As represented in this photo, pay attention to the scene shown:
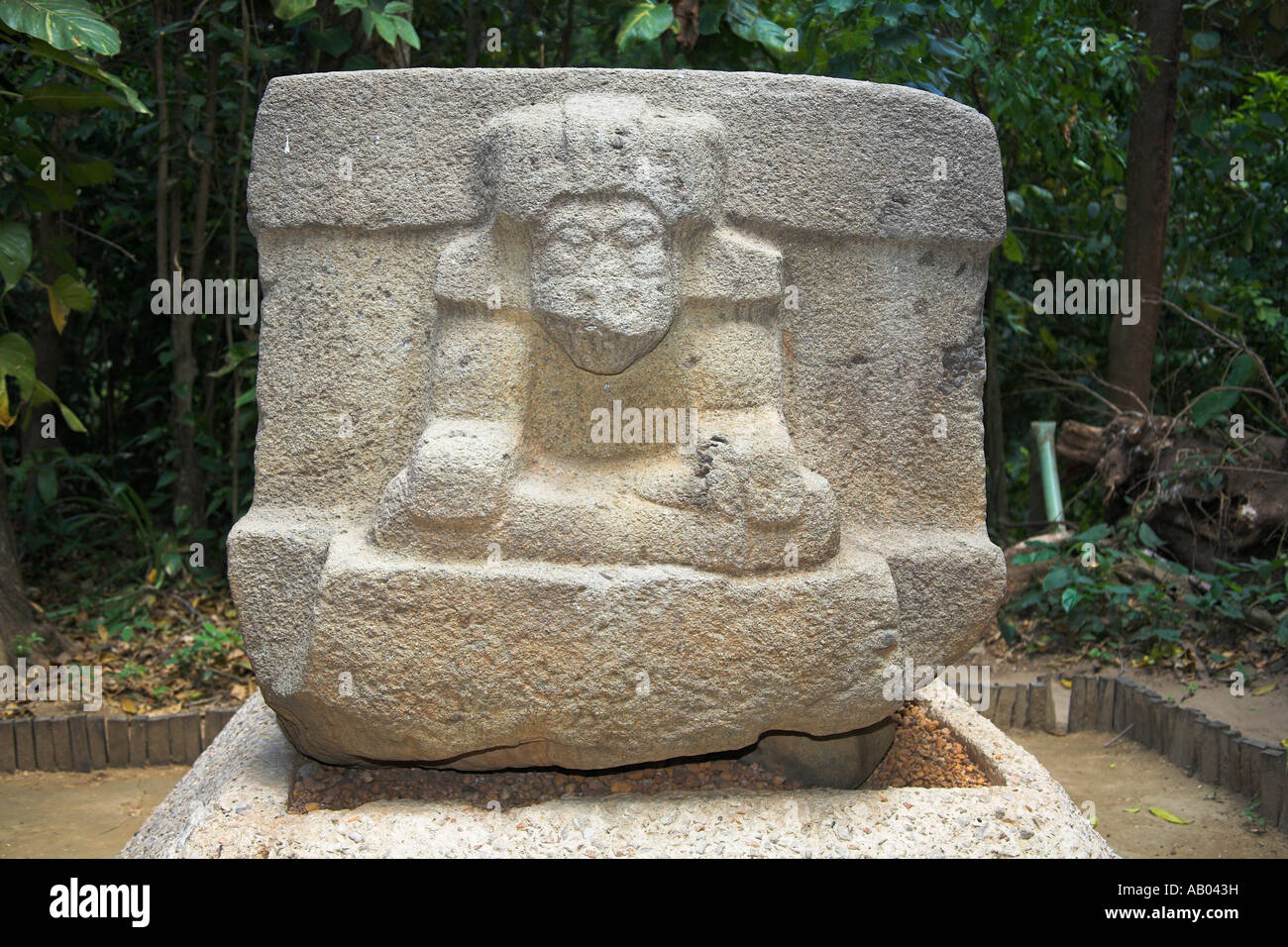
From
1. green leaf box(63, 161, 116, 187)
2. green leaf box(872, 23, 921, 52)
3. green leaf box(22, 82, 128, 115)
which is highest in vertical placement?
green leaf box(872, 23, 921, 52)

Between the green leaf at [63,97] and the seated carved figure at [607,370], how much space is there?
1806mm

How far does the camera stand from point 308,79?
2342mm

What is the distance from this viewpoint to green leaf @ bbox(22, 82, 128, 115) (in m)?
3.51

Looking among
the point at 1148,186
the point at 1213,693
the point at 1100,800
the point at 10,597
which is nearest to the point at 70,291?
the point at 10,597

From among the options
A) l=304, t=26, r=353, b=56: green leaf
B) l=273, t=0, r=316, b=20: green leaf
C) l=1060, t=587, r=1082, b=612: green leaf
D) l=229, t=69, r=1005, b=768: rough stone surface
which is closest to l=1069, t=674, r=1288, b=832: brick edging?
l=1060, t=587, r=1082, b=612: green leaf

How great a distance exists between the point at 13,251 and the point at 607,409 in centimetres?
218

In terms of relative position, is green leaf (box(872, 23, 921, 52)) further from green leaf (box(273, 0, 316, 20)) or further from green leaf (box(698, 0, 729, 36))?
green leaf (box(273, 0, 316, 20))

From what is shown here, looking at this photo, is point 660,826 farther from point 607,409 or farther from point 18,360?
point 18,360

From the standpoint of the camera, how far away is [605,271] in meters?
2.19

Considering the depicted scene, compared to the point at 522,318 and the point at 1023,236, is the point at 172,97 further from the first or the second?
the point at 1023,236

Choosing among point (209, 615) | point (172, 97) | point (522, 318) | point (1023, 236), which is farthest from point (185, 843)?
point (1023, 236)

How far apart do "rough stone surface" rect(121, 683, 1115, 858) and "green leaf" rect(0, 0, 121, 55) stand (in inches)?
73.7

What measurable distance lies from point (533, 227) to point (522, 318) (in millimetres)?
176

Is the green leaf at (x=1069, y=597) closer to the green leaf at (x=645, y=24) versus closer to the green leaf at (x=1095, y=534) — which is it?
the green leaf at (x=1095, y=534)
